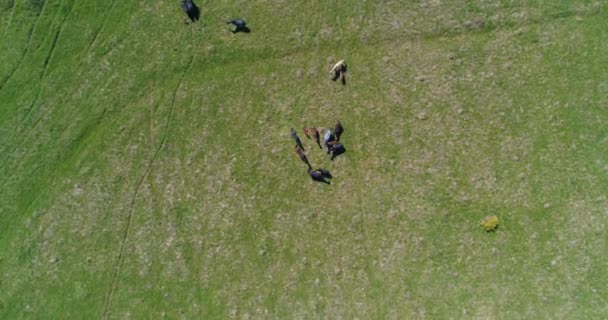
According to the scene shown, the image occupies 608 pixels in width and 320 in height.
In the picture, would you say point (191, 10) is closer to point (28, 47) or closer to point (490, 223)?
point (28, 47)

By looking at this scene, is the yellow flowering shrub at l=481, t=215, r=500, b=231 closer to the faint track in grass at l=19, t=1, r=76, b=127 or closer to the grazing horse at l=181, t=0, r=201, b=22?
the grazing horse at l=181, t=0, r=201, b=22

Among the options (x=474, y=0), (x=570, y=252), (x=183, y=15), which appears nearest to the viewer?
(x=570, y=252)

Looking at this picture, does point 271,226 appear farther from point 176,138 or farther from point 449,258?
point 449,258

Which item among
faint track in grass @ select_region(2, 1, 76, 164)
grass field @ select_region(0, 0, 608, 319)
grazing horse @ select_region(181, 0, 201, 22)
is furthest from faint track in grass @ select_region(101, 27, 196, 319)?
faint track in grass @ select_region(2, 1, 76, 164)

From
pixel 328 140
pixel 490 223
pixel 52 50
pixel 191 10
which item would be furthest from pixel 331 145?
pixel 52 50

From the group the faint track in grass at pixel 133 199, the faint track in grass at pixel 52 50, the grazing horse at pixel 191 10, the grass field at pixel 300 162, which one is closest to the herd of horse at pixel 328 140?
the grass field at pixel 300 162

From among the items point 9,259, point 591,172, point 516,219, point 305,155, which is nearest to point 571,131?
point 591,172

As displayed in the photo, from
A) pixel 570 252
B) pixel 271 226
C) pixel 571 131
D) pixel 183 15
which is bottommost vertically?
pixel 570 252
